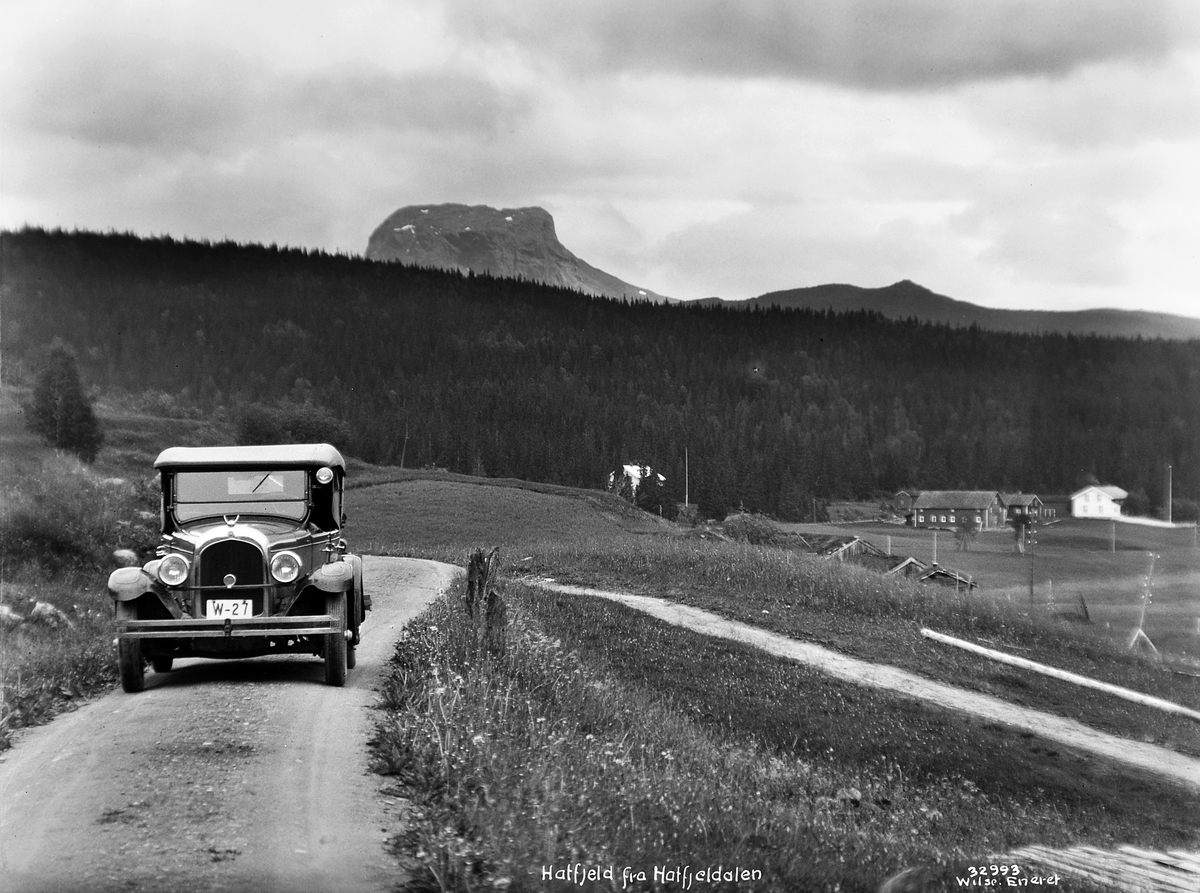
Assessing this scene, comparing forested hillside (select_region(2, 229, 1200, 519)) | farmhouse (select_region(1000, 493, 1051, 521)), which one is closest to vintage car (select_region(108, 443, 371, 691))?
forested hillside (select_region(2, 229, 1200, 519))

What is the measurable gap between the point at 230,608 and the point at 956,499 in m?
36.4

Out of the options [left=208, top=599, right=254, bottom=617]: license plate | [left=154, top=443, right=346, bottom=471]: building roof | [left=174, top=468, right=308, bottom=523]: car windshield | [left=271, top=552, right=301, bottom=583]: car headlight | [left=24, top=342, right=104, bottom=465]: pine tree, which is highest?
[left=24, top=342, right=104, bottom=465]: pine tree

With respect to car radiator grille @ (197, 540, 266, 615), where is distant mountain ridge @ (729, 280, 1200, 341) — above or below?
above

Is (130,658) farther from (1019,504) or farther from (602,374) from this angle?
(602,374)

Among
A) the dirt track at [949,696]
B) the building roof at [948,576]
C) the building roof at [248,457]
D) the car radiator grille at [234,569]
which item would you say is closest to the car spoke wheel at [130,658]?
the car radiator grille at [234,569]

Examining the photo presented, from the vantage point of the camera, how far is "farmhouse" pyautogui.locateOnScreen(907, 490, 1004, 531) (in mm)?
43031

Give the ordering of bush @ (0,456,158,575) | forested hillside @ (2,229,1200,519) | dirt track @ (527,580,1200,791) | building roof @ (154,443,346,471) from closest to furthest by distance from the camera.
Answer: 1. building roof @ (154,443,346,471)
2. dirt track @ (527,580,1200,791)
3. bush @ (0,456,158,575)
4. forested hillside @ (2,229,1200,519)

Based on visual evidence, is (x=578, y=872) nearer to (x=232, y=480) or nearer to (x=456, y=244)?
(x=232, y=480)

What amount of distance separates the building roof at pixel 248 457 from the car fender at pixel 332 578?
1.48m

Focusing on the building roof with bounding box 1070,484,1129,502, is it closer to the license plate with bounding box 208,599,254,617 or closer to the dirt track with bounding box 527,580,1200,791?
the dirt track with bounding box 527,580,1200,791

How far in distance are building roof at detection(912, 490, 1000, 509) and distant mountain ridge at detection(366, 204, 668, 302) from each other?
19206mm

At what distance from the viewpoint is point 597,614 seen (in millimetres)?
26125

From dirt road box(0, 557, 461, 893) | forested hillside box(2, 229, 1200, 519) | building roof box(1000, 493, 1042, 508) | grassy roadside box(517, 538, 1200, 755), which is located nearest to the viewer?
dirt road box(0, 557, 461, 893)

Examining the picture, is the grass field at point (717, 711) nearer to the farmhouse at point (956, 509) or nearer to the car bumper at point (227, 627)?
the car bumper at point (227, 627)
